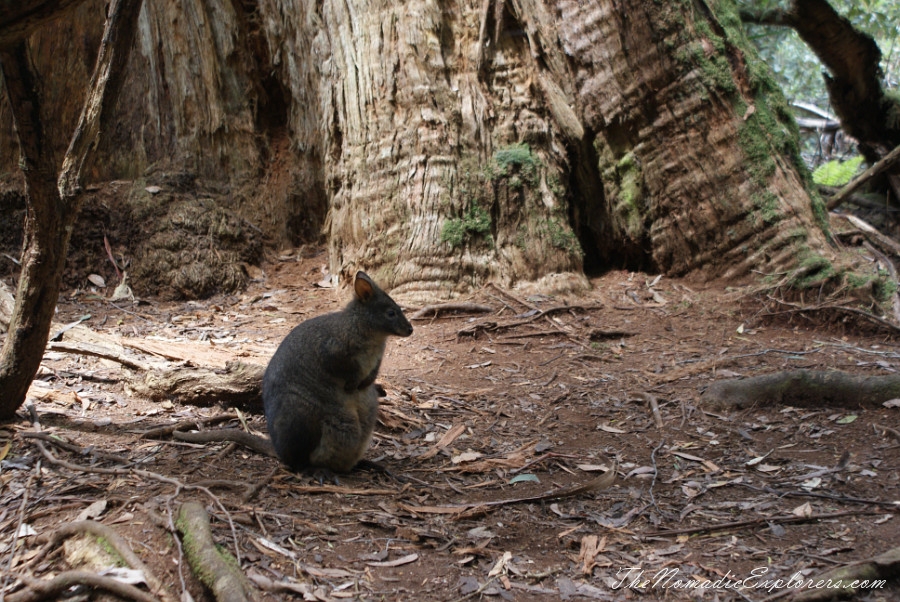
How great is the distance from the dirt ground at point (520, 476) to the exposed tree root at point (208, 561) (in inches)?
2.7

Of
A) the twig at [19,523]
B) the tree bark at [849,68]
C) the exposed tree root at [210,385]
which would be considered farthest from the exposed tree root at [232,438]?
the tree bark at [849,68]

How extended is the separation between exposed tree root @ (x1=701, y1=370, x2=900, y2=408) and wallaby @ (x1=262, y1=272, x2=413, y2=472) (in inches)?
105

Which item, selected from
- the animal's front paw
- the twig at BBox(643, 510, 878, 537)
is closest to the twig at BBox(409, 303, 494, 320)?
the animal's front paw

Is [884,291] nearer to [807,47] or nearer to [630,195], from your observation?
[630,195]

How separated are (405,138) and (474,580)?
240 inches

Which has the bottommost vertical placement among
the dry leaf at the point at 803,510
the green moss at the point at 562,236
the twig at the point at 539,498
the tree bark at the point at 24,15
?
the dry leaf at the point at 803,510

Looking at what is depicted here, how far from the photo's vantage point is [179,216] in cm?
941

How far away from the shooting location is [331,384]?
4793mm

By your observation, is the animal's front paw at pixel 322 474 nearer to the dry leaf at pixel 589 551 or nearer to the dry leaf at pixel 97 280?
the dry leaf at pixel 589 551

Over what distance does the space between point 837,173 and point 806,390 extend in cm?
938

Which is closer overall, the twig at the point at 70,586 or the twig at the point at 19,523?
the twig at the point at 70,586

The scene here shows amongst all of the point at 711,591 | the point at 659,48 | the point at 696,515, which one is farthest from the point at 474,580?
the point at 659,48

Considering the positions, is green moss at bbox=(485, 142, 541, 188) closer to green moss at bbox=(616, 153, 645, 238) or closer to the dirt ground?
green moss at bbox=(616, 153, 645, 238)

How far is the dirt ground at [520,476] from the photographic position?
341 cm
